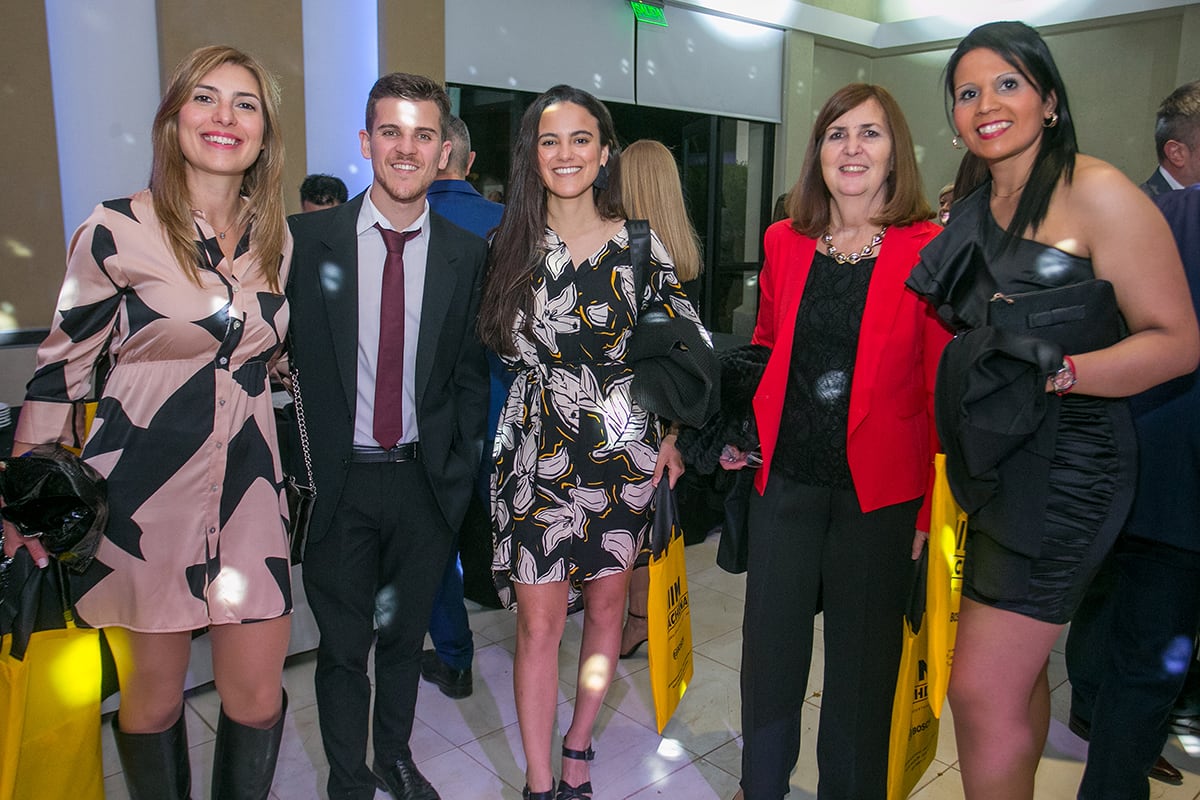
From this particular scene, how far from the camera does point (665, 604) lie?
7.65 ft

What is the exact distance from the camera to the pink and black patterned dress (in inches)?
69.0

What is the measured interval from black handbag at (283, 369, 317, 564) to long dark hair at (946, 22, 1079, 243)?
5.11ft

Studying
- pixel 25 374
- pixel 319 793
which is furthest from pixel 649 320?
pixel 25 374

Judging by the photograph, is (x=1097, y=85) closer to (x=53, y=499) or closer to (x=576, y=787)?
(x=576, y=787)

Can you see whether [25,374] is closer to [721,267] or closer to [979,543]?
[979,543]

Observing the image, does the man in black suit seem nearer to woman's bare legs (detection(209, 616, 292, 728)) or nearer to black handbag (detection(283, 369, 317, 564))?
black handbag (detection(283, 369, 317, 564))

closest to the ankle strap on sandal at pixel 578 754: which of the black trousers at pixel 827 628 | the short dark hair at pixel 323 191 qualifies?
the black trousers at pixel 827 628

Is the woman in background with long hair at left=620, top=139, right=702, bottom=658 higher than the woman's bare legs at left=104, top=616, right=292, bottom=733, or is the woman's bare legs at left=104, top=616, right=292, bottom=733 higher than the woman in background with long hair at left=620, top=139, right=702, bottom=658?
the woman in background with long hair at left=620, top=139, right=702, bottom=658

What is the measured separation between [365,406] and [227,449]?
1.21ft

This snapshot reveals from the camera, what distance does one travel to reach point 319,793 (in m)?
2.54

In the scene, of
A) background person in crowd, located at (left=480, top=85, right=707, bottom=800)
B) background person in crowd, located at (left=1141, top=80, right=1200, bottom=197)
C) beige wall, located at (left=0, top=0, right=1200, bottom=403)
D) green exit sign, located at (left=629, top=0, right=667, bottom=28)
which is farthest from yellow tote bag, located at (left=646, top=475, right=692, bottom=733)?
green exit sign, located at (left=629, top=0, right=667, bottom=28)

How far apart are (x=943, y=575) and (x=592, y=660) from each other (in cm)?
98

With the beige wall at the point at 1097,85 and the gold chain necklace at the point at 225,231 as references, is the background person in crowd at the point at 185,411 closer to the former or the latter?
the gold chain necklace at the point at 225,231

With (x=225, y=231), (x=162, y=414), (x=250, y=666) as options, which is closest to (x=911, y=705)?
(x=250, y=666)
